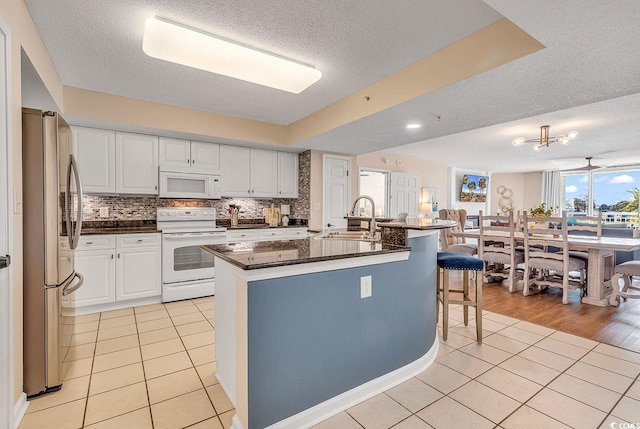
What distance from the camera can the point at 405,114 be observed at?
10.4 feet

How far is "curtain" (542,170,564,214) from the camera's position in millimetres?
9227

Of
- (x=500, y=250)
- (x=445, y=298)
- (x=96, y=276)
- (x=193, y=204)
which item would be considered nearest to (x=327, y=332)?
(x=445, y=298)

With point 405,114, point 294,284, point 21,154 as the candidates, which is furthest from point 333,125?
point 21,154

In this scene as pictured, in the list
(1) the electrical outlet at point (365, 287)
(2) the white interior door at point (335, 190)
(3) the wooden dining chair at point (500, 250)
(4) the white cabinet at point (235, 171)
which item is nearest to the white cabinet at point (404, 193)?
(2) the white interior door at point (335, 190)

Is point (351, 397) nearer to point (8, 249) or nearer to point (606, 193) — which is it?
point (8, 249)

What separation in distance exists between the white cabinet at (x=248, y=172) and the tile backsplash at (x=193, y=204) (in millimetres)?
381

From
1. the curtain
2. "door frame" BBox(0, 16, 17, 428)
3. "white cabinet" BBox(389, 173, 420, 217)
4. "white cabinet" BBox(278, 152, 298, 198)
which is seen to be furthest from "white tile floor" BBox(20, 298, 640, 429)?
the curtain

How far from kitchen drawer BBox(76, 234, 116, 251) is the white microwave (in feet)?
2.55

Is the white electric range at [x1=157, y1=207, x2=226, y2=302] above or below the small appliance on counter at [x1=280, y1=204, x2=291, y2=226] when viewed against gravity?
Result: below

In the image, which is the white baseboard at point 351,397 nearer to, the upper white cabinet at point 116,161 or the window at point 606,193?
the upper white cabinet at point 116,161

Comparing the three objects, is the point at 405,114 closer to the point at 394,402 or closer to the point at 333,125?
the point at 333,125

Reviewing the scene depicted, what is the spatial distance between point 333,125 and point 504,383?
2924 millimetres

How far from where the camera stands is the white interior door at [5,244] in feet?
5.01

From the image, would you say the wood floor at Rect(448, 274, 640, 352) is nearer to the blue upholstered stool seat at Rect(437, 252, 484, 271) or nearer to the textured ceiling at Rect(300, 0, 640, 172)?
the blue upholstered stool seat at Rect(437, 252, 484, 271)
